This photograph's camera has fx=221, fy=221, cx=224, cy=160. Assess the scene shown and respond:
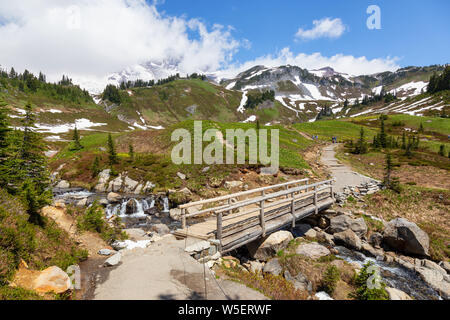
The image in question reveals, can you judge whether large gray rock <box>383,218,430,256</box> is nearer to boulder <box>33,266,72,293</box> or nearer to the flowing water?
the flowing water

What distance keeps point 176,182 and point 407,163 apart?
37.3m

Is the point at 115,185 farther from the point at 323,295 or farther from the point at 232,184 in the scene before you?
the point at 323,295

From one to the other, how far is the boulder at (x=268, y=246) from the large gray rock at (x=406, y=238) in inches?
289

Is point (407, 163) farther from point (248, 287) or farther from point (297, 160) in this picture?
point (248, 287)

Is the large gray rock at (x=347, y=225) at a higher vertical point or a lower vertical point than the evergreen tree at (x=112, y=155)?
lower

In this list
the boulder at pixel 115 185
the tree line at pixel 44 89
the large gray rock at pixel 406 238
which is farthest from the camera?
the tree line at pixel 44 89

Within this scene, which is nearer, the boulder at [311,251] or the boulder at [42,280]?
the boulder at [42,280]

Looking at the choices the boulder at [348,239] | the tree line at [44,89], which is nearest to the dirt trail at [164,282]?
the boulder at [348,239]

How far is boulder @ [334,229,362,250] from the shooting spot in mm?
14047

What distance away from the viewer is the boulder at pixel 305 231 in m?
15.1

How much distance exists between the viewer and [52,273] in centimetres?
624

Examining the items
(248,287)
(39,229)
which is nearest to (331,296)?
(248,287)

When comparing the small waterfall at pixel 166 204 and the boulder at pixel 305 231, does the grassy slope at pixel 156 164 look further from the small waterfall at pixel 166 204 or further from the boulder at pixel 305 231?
the boulder at pixel 305 231

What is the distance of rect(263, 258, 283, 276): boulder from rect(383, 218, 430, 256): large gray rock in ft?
29.3
